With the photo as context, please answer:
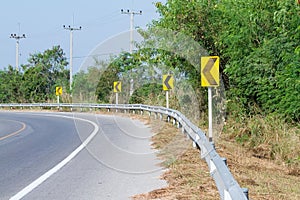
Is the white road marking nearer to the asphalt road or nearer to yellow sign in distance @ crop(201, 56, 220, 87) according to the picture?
the asphalt road

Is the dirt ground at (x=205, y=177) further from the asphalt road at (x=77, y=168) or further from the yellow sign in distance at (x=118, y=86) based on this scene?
the yellow sign in distance at (x=118, y=86)

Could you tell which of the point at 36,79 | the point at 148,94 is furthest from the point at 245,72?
the point at 36,79

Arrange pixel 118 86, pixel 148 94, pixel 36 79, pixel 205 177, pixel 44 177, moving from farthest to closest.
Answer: pixel 36 79 → pixel 118 86 → pixel 148 94 → pixel 44 177 → pixel 205 177

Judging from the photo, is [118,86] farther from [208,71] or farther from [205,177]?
[205,177]

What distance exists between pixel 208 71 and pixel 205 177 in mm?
4483

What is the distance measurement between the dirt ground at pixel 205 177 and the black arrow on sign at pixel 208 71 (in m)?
1.84

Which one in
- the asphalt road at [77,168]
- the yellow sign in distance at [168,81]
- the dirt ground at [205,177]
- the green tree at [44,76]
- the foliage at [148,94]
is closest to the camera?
the dirt ground at [205,177]

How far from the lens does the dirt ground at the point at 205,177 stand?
758 cm

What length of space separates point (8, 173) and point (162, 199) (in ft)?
13.8

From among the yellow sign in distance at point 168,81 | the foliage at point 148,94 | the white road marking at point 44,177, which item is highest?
the yellow sign in distance at point 168,81

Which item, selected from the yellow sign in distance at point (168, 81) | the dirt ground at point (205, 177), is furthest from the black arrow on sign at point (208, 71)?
the yellow sign in distance at point (168, 81)

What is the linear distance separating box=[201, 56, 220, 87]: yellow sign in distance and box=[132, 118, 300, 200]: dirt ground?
1.83 m

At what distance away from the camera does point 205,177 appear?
8.80 meters

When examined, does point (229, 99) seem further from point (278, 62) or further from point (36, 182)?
Answer: point (36, 182)
